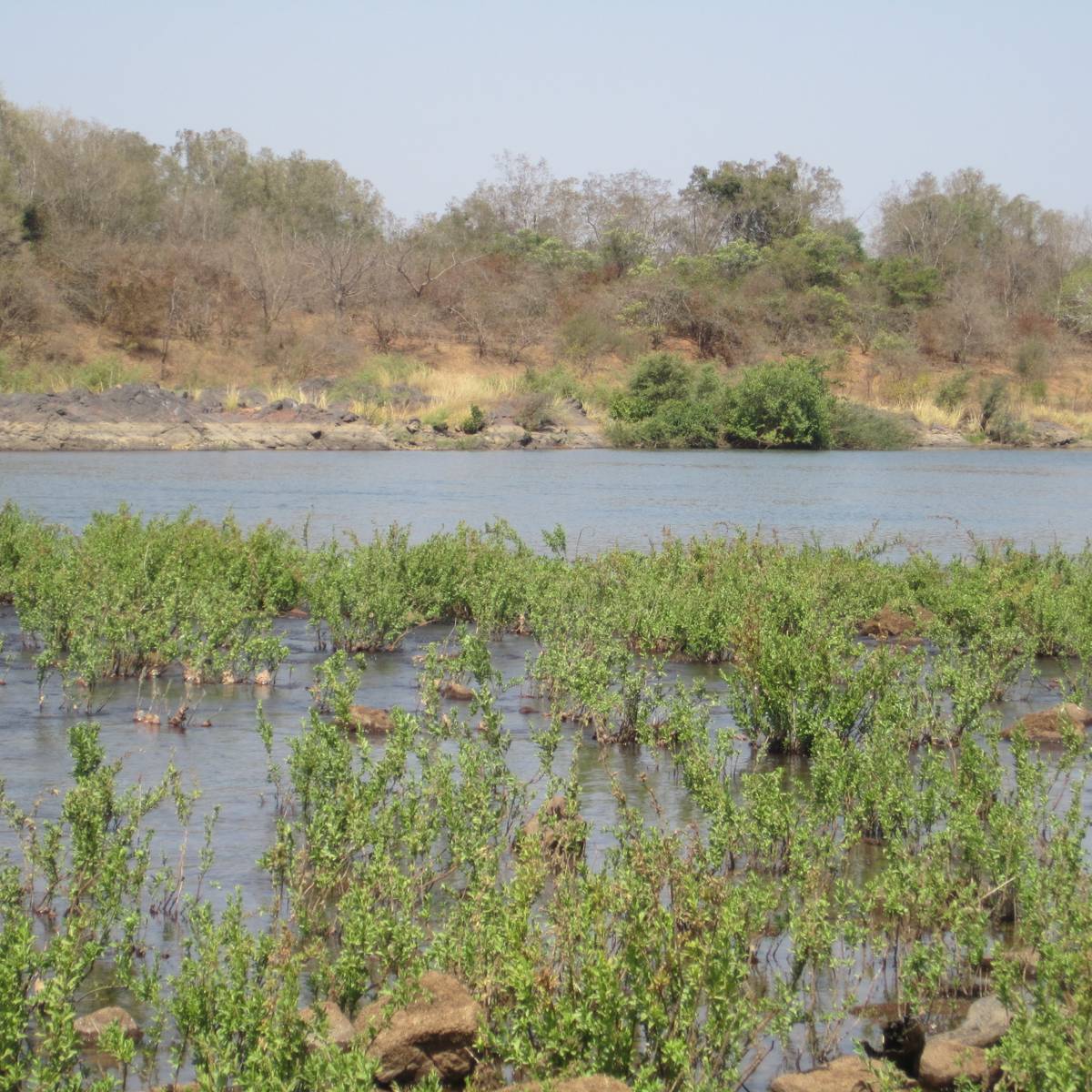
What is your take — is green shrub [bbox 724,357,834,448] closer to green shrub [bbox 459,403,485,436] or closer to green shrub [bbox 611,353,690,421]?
green shrub [bbox 611,353,690,421]

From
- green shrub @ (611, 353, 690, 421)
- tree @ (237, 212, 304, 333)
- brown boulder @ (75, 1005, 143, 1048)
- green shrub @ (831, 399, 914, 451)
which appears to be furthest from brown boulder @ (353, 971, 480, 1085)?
tree @ (237, 212, 304, 333)

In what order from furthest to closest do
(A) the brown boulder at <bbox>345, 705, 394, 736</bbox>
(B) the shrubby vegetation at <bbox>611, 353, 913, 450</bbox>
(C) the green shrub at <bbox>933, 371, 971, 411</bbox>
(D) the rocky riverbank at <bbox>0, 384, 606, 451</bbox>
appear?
(C) the green shrub at <bbox>933, 371, 971, 411</bbox>, (B) the shrubby vegetation at <bbox>611, 353, 913, 450</bbox>, (D) the rocky riverbank at <bbox>0, 384, 606, 451</bbox>, (A) the brown boulder at <bbox>345, 705, 394, 736</bbox>

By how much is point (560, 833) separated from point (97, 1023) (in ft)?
5.96

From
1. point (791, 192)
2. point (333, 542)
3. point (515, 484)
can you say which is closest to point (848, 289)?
point (791, 192)

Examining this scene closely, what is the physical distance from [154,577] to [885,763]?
746cm

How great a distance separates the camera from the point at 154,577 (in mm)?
12258

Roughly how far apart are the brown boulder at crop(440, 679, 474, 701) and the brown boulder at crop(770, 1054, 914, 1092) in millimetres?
5686

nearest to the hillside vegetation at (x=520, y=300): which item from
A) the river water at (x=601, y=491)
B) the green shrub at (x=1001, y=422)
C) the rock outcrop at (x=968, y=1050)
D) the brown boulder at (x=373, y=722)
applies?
the green shrub at (x=1001, y=422)

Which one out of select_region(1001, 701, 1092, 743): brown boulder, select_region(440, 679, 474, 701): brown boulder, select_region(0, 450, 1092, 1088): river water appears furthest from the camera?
select_region(440, 679, 474, 701): brown boulder

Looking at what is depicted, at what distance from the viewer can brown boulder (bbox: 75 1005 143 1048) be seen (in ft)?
14.8

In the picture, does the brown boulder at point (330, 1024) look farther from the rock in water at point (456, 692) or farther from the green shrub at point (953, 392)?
the green shrub at point (953, 392)

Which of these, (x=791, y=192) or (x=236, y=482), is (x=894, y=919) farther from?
(x=791, y=192)

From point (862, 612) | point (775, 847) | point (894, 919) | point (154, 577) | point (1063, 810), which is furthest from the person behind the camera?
point (154, 577)

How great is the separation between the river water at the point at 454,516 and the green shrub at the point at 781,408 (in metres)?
1.83
